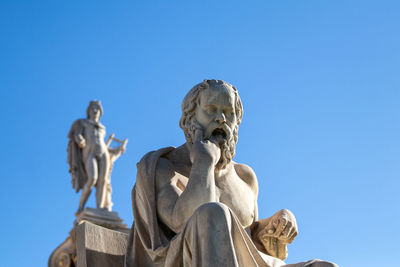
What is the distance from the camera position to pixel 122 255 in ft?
20.4

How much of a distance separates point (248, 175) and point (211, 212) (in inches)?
55.9

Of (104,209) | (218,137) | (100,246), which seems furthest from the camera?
(104,209)

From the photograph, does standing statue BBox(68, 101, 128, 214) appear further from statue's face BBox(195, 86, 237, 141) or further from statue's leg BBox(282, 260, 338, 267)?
statue's leg BBox(282, 260, 338, 267)

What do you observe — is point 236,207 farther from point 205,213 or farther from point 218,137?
point 205,213

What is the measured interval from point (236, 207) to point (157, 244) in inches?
28.2

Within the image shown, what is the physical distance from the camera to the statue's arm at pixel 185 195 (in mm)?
5211

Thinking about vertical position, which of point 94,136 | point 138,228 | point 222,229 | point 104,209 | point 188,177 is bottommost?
point 222,229

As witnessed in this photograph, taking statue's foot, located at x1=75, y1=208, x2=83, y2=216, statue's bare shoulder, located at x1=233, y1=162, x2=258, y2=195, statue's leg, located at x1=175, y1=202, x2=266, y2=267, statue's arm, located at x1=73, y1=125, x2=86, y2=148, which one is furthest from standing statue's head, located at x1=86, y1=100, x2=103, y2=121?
statue's leg, located at x1=175, y1=202, x2=266, y2=267

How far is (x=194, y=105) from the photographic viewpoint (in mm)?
5871

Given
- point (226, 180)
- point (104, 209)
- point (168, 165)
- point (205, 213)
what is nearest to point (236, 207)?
point (226, 180)

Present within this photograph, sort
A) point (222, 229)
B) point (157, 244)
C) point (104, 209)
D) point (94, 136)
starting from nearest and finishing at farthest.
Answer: point (222, 229), point (157, 244), point (104, 209), point (94, 136)

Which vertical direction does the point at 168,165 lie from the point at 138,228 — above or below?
above

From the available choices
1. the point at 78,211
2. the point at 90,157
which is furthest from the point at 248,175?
the point at 90,157

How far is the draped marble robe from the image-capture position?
4672 millimetres
